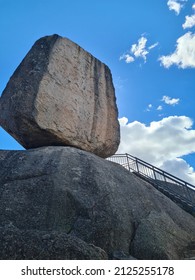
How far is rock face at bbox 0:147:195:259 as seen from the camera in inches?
203

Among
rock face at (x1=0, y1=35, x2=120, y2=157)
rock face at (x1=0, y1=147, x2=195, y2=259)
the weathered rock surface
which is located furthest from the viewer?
rock face at (x1=0, y1=35, x2=120, y2=157)

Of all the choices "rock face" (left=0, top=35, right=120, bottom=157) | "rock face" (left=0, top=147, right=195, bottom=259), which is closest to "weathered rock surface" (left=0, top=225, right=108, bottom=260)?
"rock face" (left=0, top=147, right=195, bottom=259)

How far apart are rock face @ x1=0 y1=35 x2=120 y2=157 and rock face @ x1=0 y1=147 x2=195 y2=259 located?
86cm

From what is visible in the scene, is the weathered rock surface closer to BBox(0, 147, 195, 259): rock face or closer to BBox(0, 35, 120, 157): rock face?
BBox(0, 147, 195, 259): rock face

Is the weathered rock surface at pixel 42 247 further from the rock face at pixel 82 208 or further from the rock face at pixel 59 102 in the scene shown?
the rock face at pixel 59 102

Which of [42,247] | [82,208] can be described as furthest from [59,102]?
[42,247]

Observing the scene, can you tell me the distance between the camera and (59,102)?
27.2ft

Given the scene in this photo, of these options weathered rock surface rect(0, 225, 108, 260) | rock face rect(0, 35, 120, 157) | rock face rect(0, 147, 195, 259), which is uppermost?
rock face rect(0, 35, 120, 157)

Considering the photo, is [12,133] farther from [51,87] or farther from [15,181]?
[15,181]

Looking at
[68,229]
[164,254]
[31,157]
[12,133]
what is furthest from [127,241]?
[12,133]

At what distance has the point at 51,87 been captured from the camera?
8.25 metres

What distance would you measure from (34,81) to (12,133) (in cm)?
198

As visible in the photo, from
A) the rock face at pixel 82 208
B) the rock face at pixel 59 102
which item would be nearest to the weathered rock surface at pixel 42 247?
the rock face at pixel 82 208

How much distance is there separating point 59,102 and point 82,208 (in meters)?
4.06
